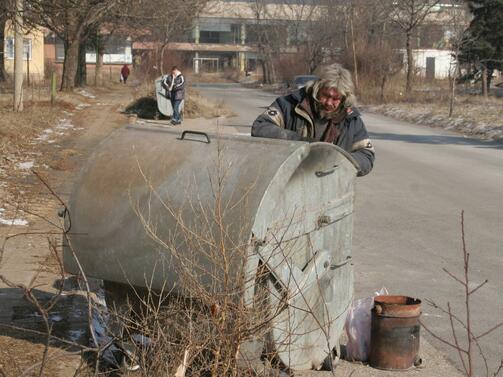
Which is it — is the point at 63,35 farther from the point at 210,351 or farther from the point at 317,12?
the point at 317,12

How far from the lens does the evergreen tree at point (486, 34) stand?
174 feet

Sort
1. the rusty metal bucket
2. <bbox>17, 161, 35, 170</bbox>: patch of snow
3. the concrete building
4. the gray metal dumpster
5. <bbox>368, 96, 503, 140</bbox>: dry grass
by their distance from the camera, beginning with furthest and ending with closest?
1. the concrete building
2. <bbox>368, 96, 503, 140</bbox>: dry grass
3. <bbox>17, 161, 35, 170</bbox>: patch of snow
4. the rusty metal bucket
5. the gray metal dumpster

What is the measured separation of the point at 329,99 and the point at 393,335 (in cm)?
148

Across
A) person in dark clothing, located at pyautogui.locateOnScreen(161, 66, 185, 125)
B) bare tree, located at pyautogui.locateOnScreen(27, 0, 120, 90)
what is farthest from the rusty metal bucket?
bare tree, located at pyautogui.locateOnScreen(27, 0, 120, 90)

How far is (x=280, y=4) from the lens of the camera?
315ft

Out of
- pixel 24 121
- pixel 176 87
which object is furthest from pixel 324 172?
pixel 176 87

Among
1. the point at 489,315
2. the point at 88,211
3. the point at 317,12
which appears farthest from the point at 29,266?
the point at 317,12

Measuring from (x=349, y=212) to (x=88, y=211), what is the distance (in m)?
1.54

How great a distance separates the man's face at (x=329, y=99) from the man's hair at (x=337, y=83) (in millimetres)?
20

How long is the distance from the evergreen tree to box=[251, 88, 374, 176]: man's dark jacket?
48.2 m

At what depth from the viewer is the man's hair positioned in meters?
5.59

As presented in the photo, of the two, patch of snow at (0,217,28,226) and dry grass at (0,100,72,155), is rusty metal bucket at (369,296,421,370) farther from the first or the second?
dry grass at (0,100,72,155)

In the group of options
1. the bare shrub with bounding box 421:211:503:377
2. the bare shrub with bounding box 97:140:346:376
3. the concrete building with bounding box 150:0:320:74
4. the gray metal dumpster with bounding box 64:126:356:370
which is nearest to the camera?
the bare shrub with bounding box 421:211:503:377

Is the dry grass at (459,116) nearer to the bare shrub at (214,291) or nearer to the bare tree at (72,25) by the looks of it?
the bare tree at (72,25)
